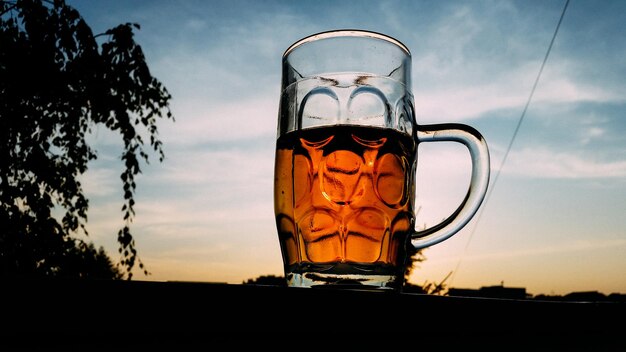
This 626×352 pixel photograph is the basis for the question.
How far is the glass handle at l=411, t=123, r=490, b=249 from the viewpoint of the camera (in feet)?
2.54

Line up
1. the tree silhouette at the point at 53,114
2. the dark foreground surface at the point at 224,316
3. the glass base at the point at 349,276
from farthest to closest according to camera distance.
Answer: the tree silhouette at the point at 53,114, the glass base at the point at 349,276, the dark foreground surface at the point at 224,316

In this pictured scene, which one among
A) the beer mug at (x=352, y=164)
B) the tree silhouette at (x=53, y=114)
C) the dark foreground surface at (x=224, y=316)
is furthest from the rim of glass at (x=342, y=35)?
the tree silhouette at (x=53, y=114)

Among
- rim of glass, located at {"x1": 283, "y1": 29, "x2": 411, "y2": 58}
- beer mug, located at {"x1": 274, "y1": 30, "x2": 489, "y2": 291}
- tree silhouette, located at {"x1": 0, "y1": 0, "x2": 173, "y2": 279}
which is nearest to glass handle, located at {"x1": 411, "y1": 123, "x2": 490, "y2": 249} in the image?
beer mug, located at {"x1": 274, "y1": 30, "x2": 489, "y2": 291}

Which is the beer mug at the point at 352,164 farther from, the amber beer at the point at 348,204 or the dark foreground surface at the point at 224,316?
the dark foreground surface at the point at 224,316

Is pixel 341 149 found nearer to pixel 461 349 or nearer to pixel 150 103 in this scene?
pixel 461 349

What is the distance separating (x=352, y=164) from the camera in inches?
29.3

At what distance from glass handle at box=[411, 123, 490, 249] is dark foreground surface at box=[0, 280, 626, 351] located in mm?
293

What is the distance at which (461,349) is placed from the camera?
1.62 feet

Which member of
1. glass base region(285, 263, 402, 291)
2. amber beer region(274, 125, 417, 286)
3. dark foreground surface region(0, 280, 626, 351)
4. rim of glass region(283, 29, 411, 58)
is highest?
rim of glass region(283, 29, 411, 58)

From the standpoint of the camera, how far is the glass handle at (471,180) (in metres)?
0.77

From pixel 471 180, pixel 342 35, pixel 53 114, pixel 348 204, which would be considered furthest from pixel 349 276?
pixel 53 114

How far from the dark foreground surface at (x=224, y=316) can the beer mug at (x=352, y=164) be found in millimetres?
271

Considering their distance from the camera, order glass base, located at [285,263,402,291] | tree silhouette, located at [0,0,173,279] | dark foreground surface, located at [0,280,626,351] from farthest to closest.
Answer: tree silhouette, located at [0,0,173,279]
glass base, located at [285,263,402,291]
dark foreground surface, located at [0,280,626,351]

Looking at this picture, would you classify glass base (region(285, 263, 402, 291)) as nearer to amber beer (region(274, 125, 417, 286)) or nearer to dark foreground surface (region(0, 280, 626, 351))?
amber beer (region(274, 125, 417, 286))
